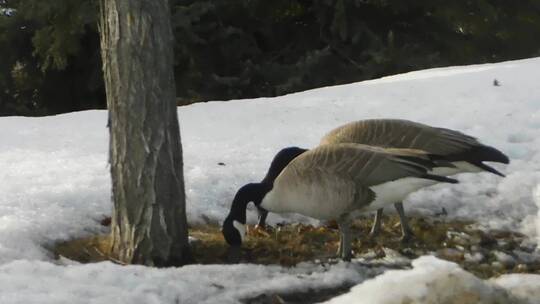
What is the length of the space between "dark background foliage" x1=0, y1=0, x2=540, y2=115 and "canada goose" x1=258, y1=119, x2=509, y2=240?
17.6 ft

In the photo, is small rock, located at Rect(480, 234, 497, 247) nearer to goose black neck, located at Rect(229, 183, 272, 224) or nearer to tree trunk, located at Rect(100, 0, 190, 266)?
goose black neck, located at Rect(229, 183, 272, 224)

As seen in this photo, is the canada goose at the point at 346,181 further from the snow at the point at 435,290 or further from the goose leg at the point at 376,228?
the snow at the point at 435,290

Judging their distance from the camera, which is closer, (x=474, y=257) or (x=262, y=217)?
(x=474, y=257)

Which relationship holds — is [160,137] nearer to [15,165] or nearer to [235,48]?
[15,165]

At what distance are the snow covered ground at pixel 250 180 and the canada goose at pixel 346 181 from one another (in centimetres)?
37

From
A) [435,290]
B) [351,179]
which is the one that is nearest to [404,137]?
[351,179]

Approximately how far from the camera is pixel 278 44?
12.4 m

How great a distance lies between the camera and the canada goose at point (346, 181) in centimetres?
494

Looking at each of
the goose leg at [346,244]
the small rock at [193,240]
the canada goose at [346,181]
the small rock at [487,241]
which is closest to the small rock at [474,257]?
the small rock at [487,241]

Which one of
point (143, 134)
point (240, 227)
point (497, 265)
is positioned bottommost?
point (497, 265)

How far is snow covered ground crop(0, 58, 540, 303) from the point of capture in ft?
13.5

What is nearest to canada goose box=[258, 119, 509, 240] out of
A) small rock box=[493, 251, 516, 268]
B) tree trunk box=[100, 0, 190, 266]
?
small rock box=[493, 251, 516, 268]

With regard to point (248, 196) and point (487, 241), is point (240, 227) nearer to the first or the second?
point (248, 196)

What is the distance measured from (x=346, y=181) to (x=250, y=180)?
1.59 m
